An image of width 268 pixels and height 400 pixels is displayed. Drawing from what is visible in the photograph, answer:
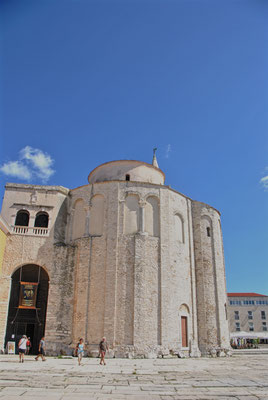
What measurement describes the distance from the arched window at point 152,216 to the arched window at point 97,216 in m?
3.03

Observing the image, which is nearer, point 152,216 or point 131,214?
point 131,214

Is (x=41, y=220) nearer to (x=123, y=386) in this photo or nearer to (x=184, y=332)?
(x=184, y=332)

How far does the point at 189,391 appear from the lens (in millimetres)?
8641

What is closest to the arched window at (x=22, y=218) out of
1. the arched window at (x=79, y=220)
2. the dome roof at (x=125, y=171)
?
the arched window at (x=79, y=220)

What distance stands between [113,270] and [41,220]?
6351 mm

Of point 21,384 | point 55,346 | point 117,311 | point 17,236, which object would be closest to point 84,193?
point 17,236

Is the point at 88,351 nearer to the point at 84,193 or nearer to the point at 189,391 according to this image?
the point at 84,193

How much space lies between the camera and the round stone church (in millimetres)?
19656

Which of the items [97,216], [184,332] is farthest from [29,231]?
[184,332]

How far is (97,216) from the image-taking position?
22.6m

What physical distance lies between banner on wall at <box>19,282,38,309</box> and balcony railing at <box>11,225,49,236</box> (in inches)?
127

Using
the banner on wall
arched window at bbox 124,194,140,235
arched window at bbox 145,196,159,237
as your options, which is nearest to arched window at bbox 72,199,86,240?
arched window at bbox 124,194,140,235

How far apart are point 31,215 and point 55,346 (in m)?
8.33

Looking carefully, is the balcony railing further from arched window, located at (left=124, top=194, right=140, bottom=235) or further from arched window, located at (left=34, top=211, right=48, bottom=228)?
arched window, located at (left=124, top=194, right=140, bottom=235)
